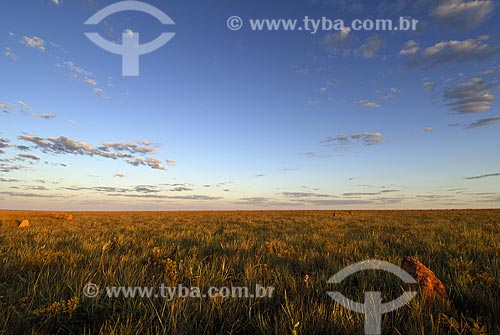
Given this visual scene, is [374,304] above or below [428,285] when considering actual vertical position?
below

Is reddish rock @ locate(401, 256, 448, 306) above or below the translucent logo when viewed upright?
above

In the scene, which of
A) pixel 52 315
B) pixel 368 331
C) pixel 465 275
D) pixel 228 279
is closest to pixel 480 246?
pixel 465 275

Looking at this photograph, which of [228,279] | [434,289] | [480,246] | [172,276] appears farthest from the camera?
[480,246]

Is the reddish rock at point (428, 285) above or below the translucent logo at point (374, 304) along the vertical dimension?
above

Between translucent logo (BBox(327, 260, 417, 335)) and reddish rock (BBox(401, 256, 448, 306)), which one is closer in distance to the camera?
translucent logo (BBox(327, 260, 417, 335))

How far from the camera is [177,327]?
2293 millimetres

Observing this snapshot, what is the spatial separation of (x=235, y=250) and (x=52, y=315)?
12.2 ft

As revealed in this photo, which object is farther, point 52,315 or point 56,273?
point 56,273

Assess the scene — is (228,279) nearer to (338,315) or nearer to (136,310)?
(136,310)

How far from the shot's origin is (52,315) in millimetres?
2309

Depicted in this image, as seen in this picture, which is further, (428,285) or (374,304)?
(428,285)

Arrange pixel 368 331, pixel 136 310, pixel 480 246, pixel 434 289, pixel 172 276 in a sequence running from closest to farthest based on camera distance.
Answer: pixel 368 331
pixel 136 310
pixel 434 289
pixel 172 276
pixel 480 246

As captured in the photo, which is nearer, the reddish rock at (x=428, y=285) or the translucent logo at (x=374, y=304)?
the translucent logo at (x=374, y=304)

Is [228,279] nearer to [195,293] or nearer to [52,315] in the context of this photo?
[195,293]
